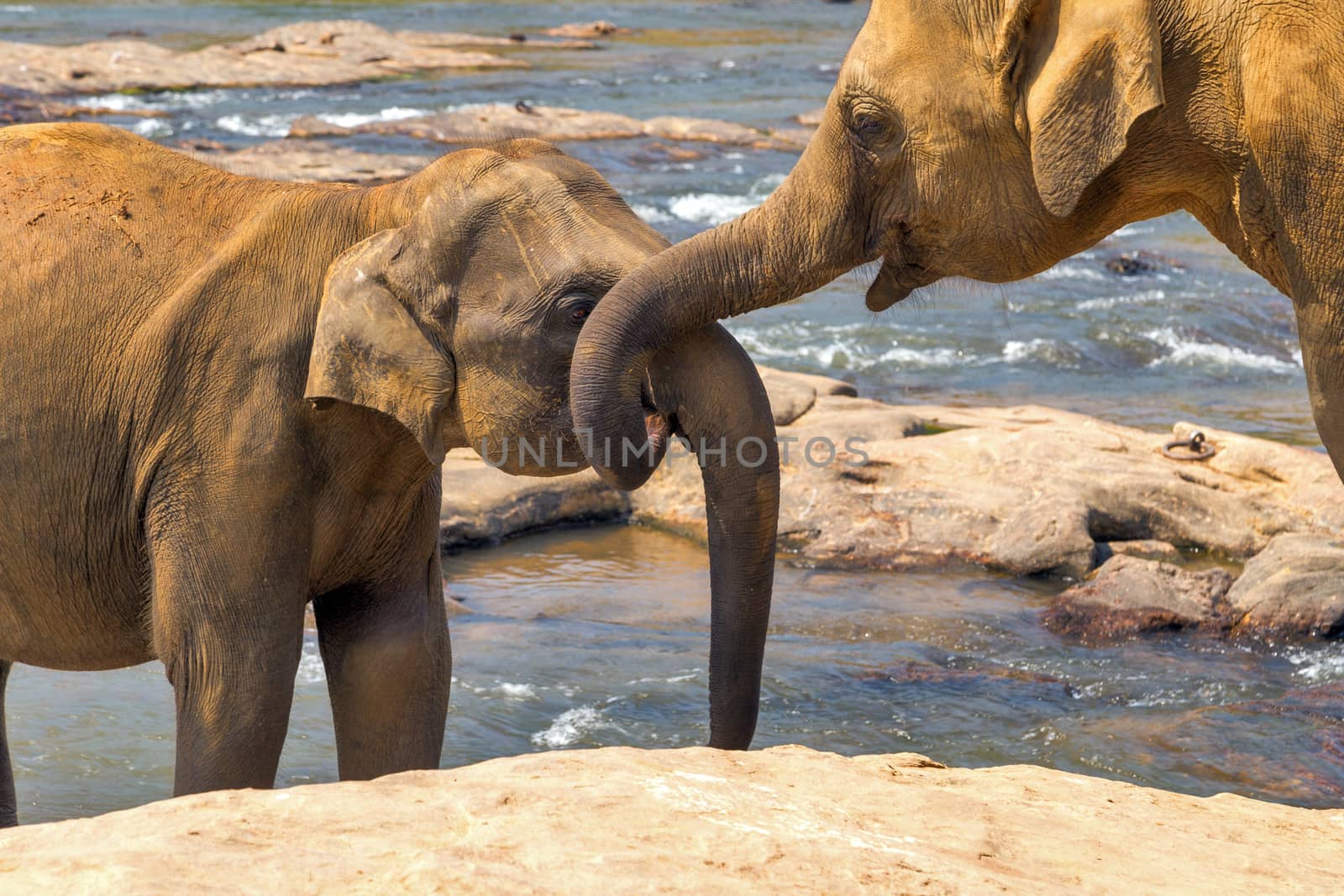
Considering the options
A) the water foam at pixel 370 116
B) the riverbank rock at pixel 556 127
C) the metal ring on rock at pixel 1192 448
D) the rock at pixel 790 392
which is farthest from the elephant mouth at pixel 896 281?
the water foam at pixel 370 116

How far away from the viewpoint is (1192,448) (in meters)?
9.34

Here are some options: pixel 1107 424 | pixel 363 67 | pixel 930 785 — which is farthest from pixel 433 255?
pixel 363 67

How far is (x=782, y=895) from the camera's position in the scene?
9.32ft

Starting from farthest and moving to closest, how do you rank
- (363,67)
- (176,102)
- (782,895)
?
1. (363,67)
2. (176,102)
3. (782,895)

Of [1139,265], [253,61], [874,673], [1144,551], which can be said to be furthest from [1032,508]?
[253,61]

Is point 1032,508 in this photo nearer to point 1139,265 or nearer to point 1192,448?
point 1192,448

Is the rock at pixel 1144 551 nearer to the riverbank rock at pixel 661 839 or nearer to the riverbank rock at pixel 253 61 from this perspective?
the riverbank rock at pixel 661 839

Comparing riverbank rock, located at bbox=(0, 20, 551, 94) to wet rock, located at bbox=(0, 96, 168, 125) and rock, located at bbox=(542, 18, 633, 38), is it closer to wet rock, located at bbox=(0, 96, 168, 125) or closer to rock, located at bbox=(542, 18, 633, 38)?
wet rock, located at bbox=(0, 96, 168, 125)

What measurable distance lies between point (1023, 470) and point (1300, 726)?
8.18 ft

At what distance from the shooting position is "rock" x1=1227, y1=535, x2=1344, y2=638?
7348mm

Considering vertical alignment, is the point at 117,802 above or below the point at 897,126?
below

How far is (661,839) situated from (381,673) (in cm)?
164

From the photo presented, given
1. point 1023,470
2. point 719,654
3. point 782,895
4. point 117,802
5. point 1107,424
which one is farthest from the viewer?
point 1107,424

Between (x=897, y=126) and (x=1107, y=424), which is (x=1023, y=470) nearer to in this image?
(x=1107, y=424)
